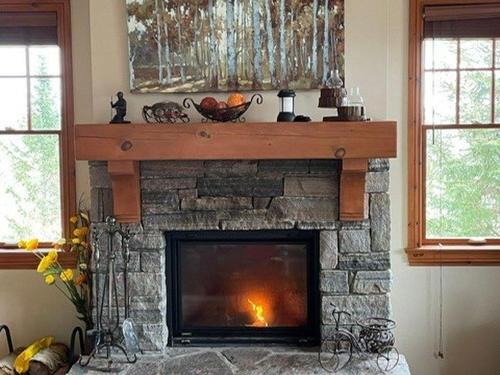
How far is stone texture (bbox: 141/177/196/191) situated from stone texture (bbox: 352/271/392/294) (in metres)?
1.05

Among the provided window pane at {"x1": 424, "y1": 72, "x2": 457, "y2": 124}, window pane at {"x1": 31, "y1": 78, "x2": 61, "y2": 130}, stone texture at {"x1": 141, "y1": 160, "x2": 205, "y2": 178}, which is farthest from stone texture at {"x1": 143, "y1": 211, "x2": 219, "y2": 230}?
window pane at {"x1": 424, "y1": 72, "x2": 457, "y2": 124}

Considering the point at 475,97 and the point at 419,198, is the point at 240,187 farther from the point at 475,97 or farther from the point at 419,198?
the point at 475,97

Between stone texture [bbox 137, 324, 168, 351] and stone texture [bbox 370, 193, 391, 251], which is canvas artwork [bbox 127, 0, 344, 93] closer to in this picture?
stone texture [bbox 370, 193, 391, 251]

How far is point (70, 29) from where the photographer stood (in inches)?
146

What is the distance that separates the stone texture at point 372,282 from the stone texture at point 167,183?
1050mm

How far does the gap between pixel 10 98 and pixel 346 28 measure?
215cm

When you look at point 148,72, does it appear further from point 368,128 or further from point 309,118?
point 368,128

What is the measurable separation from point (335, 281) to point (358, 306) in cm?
19

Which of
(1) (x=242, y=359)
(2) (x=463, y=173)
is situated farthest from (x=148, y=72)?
(2) (x=463, y=173)

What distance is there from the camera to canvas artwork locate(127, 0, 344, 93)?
10.8ft

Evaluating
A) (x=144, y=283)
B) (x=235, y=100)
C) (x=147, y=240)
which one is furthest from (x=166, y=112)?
(x=144, y=283)

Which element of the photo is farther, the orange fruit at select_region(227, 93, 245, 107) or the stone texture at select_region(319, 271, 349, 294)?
the stone texture at select_region(319, 271, 349, 294)

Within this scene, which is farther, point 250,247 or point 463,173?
point 463,173

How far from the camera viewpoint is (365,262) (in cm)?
332
